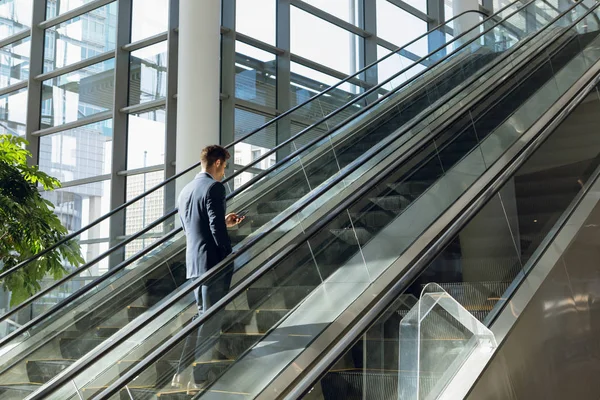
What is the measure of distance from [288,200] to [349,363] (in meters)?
3.65

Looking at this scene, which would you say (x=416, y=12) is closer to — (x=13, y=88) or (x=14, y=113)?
(x=13, y=88)

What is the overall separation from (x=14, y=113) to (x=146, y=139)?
3322mm

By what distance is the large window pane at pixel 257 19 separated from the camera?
455 inches

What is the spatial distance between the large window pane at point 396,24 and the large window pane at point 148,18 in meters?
5.25

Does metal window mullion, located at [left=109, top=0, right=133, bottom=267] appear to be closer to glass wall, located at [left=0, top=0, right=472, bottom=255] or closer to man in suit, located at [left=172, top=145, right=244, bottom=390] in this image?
glass wall, located at [left=0, top=0, right=472, bottom=255]

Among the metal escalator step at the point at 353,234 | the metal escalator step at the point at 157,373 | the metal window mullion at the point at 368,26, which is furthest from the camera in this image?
the metal window mullion at the point at 368,26

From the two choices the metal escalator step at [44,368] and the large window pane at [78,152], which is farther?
the large window pane at [78,152]

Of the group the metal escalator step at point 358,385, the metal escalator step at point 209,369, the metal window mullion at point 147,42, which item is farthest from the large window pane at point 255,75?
the metal escalator step at point 358,385

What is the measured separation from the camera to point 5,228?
6.07 metres

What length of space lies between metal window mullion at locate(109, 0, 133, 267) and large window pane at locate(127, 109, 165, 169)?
4.5 inches

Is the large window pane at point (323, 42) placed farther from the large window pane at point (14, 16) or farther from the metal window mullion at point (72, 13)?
the large window pane at point (14, 16)

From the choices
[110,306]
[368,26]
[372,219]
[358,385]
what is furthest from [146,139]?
[358,385]

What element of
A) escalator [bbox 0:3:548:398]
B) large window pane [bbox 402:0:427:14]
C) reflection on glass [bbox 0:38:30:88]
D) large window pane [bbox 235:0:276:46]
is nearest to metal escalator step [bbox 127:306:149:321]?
escalator [bbox 0:3:548:398]

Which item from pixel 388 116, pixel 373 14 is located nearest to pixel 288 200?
pixel 388 116
